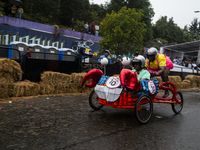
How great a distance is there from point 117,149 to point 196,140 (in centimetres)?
161

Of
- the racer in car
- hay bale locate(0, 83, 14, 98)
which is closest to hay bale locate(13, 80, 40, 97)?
hay bale locate(0, 83, 14, 98)

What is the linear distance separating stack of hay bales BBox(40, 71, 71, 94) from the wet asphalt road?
2.08 metres

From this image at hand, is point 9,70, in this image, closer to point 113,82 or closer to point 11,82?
point 11,82

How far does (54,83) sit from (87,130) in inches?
165

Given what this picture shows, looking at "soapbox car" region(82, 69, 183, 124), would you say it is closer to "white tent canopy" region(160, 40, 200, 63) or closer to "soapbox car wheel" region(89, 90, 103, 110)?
"soapbox car wheel" region(89, 90, 103, 110)

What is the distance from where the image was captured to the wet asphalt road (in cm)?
284

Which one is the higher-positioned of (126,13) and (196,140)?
(126,13)

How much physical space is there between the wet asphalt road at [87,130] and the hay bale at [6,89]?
1.05 m

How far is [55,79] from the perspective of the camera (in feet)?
23.8

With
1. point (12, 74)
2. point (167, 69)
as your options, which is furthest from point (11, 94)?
point (167, 69)

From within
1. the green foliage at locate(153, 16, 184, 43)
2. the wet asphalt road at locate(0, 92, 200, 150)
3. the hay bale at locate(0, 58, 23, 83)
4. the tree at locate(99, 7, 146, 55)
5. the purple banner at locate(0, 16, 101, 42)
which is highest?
the green foliage at locate(153, 16, 184, 43)

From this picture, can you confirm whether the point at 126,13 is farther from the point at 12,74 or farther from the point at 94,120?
the point at 94,120

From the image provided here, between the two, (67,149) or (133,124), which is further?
(133,124)

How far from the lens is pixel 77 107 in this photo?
533 centimetres
